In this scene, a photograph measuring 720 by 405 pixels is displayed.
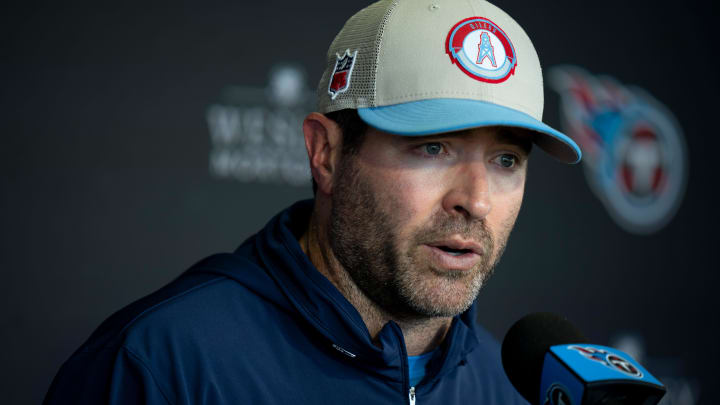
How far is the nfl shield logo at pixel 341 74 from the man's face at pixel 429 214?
0.25 feet

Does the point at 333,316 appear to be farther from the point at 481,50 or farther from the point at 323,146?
the point at 481,50

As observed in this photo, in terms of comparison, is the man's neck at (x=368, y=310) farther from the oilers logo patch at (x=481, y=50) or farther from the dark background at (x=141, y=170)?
the dark background at (x=141, y=170)

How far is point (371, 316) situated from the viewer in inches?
37.6

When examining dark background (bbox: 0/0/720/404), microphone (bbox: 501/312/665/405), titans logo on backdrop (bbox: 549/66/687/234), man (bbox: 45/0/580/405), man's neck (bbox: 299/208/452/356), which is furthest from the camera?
titans logo on backdrop (bbox: 549/66/687/234)

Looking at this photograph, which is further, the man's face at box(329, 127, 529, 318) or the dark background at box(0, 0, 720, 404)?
the dark background at box(0, 0, 720, 404)

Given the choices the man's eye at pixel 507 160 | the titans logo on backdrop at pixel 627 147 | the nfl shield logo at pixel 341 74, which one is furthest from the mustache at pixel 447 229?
the titans logo on backdrop at pixel 627 147

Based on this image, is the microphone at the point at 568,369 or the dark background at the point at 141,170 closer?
the microphone at the point at 568,369

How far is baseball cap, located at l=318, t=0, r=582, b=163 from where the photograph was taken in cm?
86

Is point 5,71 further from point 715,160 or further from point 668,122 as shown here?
point 715,160

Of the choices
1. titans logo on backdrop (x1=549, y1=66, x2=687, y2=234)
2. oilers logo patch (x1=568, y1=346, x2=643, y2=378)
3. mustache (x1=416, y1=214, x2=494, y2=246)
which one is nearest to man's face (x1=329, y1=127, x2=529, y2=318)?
mustache (x1=416, y1=214, x2=494, y2=246)

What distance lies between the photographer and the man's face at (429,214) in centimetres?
88

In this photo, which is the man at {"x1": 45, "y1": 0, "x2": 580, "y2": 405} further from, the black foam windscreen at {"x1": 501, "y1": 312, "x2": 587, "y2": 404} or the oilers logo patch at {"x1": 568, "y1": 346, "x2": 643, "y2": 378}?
the oilers logo patch at {"x1": 568, "y1": 346, "x2": 643, "y2": 378}

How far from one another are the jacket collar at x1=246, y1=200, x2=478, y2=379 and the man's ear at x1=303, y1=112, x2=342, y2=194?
3.6 inches

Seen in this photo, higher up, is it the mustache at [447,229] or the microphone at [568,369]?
the mustache at [447,229]
